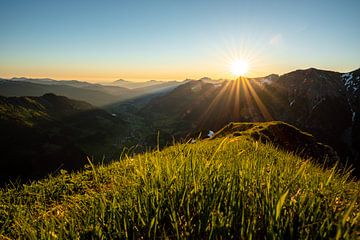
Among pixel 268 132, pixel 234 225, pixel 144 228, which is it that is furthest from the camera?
pixel 268 132

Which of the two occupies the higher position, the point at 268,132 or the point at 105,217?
the point at 105,217

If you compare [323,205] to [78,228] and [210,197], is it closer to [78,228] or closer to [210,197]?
[210,197]

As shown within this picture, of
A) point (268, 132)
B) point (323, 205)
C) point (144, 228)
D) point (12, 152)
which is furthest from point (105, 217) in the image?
point (12, 152)

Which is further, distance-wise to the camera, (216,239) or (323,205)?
(323,205)

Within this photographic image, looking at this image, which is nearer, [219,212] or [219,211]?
[219,212]

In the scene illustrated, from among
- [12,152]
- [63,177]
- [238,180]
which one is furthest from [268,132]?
[12,152]

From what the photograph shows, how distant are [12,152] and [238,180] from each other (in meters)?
224

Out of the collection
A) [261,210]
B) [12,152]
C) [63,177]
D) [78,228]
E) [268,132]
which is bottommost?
[12,152]

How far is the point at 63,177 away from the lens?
10.0 metres

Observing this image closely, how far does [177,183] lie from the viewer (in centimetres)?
343

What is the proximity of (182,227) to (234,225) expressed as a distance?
20.6 inches

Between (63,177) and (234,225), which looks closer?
(234,225)

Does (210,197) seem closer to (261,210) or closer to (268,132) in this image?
(261,210)

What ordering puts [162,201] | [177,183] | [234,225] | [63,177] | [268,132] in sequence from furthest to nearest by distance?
[268,132]
[63,177]
[177,183]
[162,201]
[234,225]
